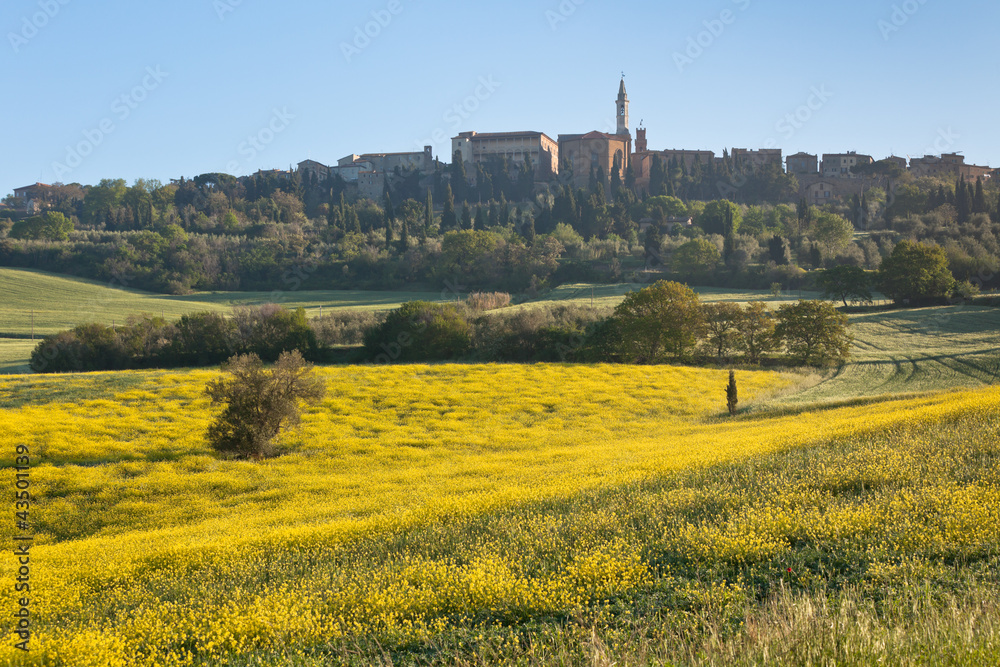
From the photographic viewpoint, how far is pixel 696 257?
93.2 metres

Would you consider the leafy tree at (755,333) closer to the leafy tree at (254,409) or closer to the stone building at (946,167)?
the leafy tree at (254,409)

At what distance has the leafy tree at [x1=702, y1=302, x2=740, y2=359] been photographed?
164 feet

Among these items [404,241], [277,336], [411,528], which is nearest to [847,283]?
[277,336]

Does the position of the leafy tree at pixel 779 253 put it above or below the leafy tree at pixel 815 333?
above

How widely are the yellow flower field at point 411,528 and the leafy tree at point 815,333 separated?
2711 centimetres

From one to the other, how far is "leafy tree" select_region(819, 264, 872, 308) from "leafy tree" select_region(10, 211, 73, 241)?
125m

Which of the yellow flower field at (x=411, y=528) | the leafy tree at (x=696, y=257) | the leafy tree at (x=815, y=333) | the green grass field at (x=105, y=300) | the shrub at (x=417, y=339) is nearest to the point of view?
the yellow flower field at (x=411, y=528)

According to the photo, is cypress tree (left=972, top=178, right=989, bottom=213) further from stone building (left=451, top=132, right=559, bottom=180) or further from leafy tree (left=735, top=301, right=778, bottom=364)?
stone building (left=451, top=132, right=559, bottom=180)

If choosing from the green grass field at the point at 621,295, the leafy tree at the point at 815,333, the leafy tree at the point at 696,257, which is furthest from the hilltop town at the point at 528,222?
the leafy tree at the point at 815,333

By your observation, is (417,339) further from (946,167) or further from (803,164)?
(946,167)

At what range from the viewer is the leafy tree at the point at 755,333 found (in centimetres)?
4915

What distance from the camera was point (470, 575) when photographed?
747 centimetres

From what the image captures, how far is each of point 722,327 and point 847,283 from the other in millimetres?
27601

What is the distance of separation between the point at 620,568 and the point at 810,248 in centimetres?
10212
